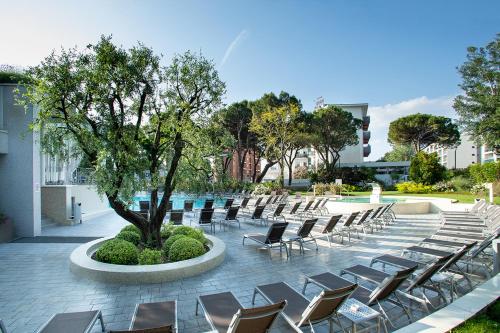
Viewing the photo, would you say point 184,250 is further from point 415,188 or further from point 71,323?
point 415,188

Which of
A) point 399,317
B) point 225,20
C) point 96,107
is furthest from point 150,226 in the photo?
point 225,20

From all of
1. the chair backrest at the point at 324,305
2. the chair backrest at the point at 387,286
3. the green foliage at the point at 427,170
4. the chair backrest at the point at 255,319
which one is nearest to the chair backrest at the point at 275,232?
the chair backrest at the point at 387,286

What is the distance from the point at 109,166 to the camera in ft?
18.1

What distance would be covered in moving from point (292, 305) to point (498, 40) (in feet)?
106

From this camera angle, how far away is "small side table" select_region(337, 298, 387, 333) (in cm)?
316

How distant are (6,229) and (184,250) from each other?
662cm

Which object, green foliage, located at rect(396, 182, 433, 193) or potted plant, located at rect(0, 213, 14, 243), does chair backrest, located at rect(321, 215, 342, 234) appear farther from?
green foliage, located at rect(396, 182, 433, 193)

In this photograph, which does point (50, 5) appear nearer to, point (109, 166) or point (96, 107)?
point (96, 107)

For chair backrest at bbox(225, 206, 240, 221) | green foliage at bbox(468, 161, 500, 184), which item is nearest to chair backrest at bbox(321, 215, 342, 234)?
chair backrest at bbox(225, 206, 240, 221)

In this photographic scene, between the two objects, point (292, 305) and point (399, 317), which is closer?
point (292, 305)

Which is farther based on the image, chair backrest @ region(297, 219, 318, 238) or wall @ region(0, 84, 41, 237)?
wall @ region(0, 84, 41, 237)

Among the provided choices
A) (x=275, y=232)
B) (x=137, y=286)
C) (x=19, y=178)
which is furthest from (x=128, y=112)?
(x=19, y=178)

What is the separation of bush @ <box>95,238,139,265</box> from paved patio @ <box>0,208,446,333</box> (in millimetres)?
549

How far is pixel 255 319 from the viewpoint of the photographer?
9.12 ft
